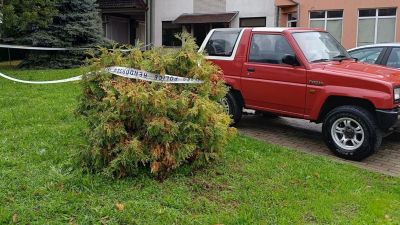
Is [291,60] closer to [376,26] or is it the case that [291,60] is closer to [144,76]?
[144,76]

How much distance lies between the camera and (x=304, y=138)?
738 centimetres

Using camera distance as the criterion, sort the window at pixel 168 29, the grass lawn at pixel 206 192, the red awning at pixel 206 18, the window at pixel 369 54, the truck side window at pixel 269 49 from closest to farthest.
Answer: the grass lawn at pixel 206 192
the truck side window at pixel 269 49
the window at pixel 369 54
the red awning at pixel 206 18
the window at pixel 168 29

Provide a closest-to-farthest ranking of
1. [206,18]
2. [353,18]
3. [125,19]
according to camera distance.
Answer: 1. [353,18]
2. [206,18]
3. [125,19]

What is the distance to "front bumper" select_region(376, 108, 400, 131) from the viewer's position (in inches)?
225

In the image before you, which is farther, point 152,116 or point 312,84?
point 312,84

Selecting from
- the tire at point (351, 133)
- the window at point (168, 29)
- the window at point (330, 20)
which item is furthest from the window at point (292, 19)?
the tire at point (351, 133)

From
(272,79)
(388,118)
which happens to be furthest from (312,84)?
(388,118)

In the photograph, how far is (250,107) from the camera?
7.37 meters

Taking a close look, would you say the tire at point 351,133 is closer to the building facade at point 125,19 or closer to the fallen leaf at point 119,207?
the fallen leaf at point 119,207

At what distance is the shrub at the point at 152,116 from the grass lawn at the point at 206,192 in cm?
20

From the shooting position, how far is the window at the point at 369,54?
864 cm

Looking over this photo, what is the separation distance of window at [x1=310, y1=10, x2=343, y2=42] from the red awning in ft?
17.5

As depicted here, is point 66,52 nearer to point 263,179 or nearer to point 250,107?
point 250,107

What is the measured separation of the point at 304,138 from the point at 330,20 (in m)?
17.7
